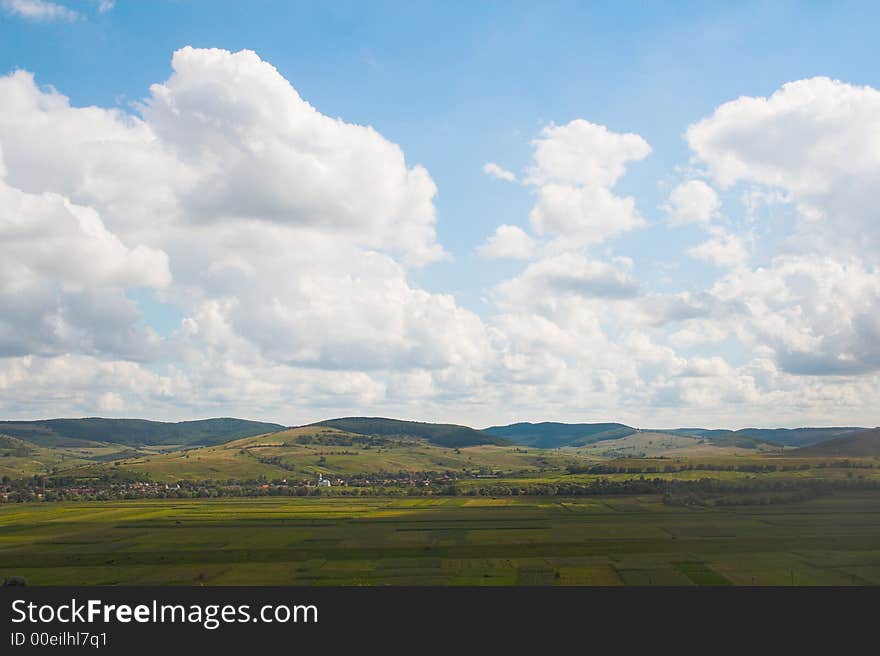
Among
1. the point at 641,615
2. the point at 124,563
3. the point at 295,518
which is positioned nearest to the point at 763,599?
the point at 641,615

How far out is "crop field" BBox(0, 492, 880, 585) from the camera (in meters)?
97.7

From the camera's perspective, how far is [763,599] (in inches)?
2970

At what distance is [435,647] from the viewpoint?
2111 inches

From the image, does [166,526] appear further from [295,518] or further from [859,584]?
[859,584]

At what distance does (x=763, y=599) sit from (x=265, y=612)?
5365 cm

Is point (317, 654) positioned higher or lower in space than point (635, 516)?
higher

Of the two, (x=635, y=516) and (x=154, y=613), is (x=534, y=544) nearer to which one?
(x=635, y=516)

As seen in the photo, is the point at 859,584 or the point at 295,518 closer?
the point at 859,584

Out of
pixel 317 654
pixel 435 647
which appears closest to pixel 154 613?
pixel 317 654

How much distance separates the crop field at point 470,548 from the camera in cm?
9769

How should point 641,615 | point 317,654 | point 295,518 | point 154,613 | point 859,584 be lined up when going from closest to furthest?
point 317,654, point 154,613, point 641,615, point 859,584, point 295,518

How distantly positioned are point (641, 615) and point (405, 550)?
2532 inches

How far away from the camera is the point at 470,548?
12338cm

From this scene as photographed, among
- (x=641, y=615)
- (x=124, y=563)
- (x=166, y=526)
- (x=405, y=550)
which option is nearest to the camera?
A: (x=641, y=615)
